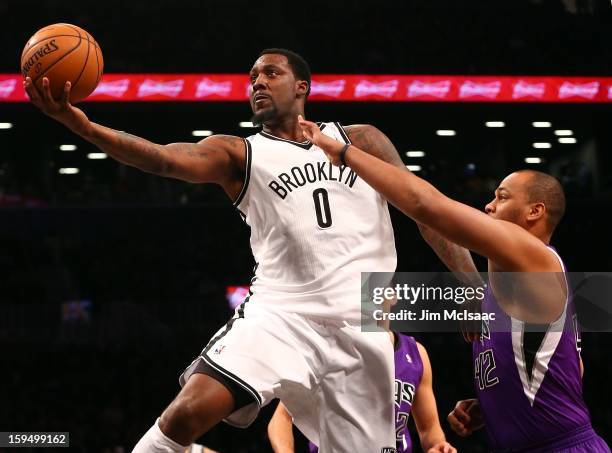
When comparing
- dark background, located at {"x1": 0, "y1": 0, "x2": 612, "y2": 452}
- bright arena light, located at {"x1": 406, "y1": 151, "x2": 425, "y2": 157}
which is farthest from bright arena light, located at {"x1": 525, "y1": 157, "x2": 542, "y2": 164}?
bright arena light, located at {"x1": 406, "y1": 151, "x2": 425, "y2": 157}

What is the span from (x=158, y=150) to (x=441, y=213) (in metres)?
1.24

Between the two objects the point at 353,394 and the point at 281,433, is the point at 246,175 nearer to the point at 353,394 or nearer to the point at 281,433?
the point at 353,394

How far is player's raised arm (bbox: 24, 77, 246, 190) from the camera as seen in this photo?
353 centimetres

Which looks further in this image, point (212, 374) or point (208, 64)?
point (208, 64)

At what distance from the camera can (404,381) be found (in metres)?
4.70

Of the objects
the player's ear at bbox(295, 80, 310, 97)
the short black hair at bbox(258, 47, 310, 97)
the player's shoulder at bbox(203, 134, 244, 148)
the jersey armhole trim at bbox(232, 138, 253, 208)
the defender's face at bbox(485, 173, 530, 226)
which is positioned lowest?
the defender's face at bbox(485, 173, 530, 226)

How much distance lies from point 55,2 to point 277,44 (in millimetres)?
3838

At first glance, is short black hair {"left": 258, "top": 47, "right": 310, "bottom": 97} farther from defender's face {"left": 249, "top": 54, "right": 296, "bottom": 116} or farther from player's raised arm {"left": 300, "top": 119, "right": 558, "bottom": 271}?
player's raised arm {"left": 300, "top": 119, "right": 558, "bottom": 271}

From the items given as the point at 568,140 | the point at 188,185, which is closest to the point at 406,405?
the point at 188,185

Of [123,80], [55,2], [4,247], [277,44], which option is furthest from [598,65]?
[4,247]

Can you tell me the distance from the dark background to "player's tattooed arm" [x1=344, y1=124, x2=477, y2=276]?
33.0 ft

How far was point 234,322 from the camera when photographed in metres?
3.88

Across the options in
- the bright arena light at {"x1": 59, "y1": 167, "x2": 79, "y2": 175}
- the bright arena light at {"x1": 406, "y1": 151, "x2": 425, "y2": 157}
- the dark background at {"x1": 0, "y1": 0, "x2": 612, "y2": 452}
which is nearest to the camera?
the dark background at {"x1": 0, "y1": 0, "x2": 612, "y2": 452}

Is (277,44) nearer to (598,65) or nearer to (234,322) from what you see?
(598,65)
